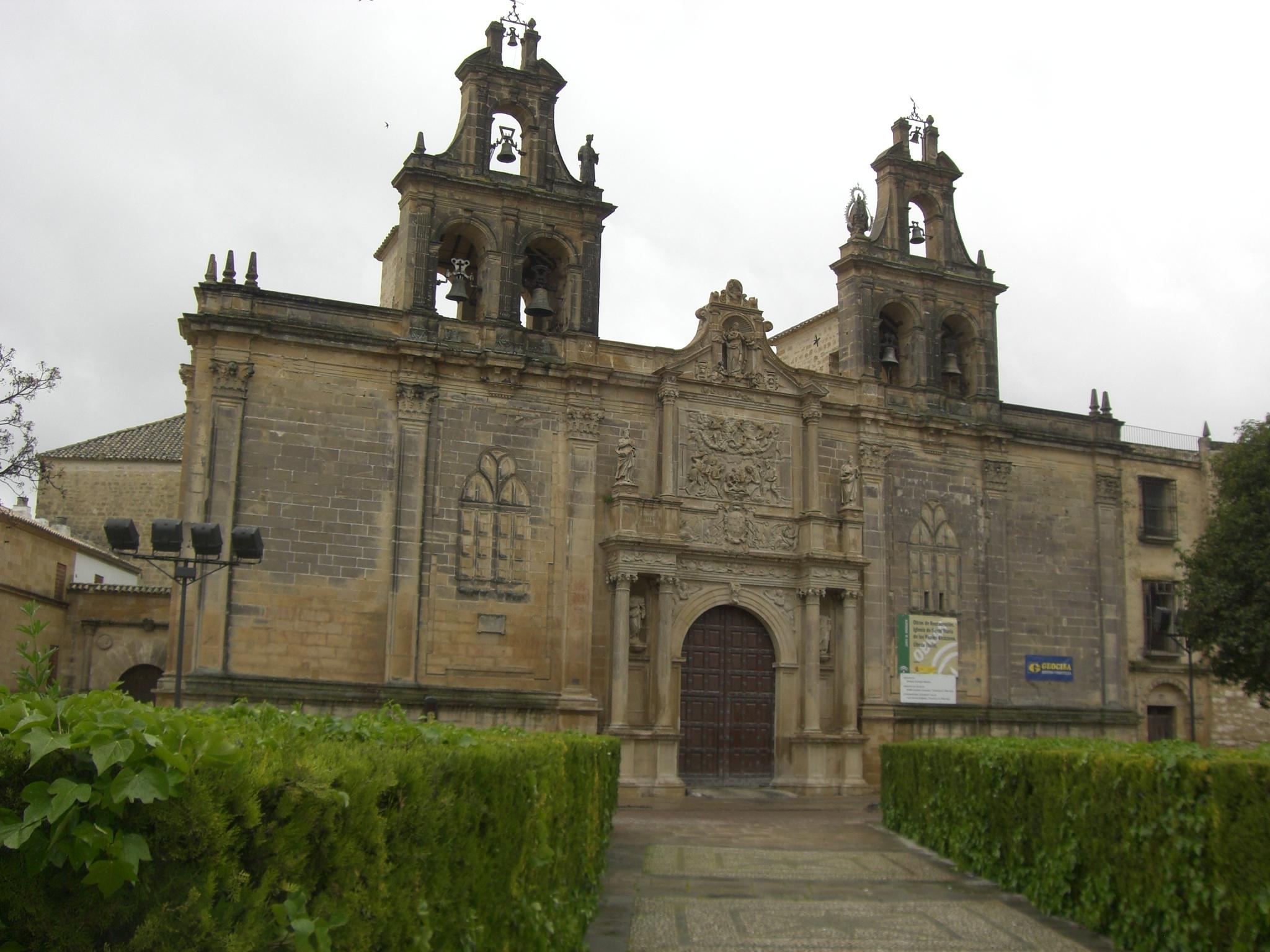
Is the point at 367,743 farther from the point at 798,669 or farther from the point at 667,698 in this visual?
the point at 798,669

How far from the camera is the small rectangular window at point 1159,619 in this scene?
27062 mm

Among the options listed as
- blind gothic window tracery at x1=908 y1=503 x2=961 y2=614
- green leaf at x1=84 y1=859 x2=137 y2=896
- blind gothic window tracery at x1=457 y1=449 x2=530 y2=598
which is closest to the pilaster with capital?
blind gothic window tracery at x1=908 y1=503 x2=961 y2=614

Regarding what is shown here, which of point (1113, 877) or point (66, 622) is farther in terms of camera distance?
point (66, 622)

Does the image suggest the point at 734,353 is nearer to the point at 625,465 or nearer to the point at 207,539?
the point at 625,465

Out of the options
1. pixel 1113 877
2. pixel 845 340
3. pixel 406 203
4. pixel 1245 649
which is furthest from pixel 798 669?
pixel 1113 877

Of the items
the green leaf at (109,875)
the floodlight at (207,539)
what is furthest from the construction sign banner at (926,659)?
the green leaf at (109,875)

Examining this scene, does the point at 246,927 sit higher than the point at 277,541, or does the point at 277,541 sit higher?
the point at 277,541

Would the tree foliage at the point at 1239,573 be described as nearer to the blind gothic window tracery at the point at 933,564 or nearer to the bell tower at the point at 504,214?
the blind gothic window tracery at the point at 933,564

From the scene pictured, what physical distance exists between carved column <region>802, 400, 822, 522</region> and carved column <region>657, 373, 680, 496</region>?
9.09 feet

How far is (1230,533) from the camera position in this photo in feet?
79.7

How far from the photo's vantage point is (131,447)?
35500 millimetres

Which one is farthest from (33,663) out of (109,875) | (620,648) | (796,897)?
(620,648)

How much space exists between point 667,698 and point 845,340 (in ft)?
29.5

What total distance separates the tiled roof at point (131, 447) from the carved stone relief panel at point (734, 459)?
18.1m
